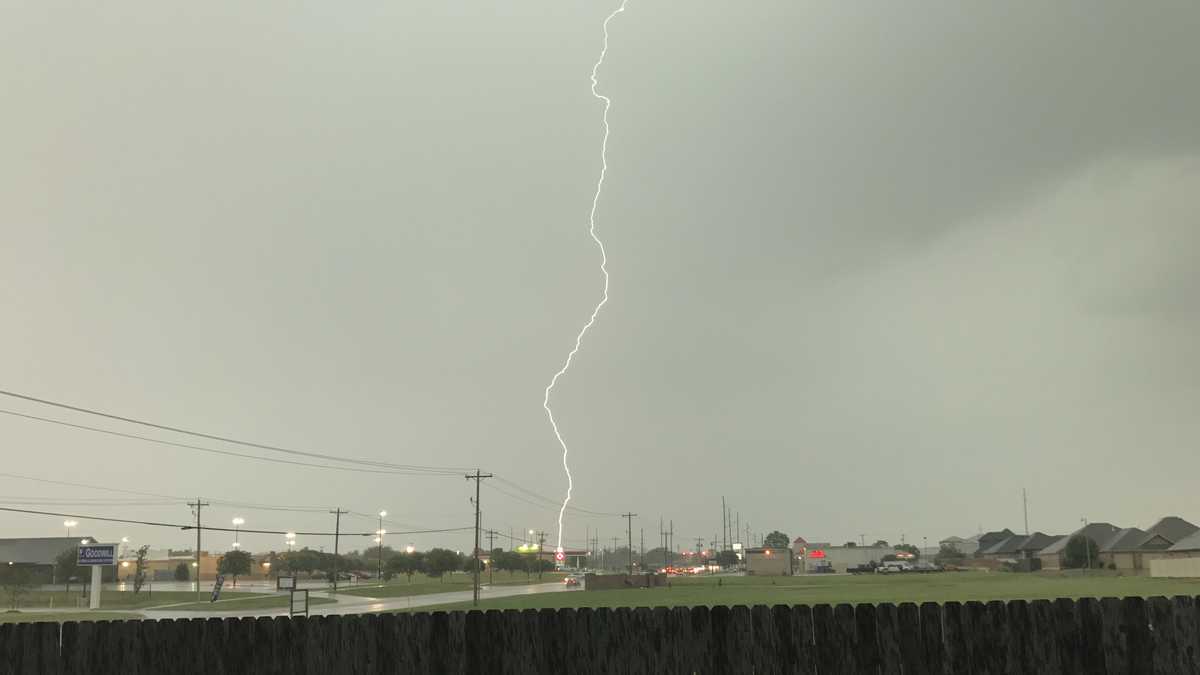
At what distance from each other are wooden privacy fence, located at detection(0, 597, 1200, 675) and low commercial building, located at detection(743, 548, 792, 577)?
137 m

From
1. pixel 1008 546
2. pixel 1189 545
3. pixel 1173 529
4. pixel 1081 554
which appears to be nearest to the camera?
pixel 1189 545

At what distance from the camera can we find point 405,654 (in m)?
7.88

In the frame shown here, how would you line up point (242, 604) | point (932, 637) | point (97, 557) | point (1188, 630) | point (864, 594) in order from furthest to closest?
1. point (97, 557)
2. point (242, 604)
3. point (864, 594)
4. point (932, 637)
5. point (1188, 630)

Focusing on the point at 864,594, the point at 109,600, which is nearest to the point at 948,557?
the point at 864,594

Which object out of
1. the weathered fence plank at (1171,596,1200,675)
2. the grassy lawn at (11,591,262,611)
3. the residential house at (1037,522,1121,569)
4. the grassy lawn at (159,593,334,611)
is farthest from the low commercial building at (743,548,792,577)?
the weathered fence plank at (1171,596,1200,675)

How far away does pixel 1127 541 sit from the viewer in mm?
133125

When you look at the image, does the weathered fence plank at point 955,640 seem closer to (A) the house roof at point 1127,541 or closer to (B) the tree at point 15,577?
(B) the tree at point 15,577

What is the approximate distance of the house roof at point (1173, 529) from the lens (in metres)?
125

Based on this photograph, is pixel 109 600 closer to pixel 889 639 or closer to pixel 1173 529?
pixel 889 639

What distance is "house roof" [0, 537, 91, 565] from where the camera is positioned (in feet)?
417

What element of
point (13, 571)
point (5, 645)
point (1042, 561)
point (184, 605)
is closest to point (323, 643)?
point (5, 645)

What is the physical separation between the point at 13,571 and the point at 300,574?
52925mm

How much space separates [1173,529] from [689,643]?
14204 centimetres

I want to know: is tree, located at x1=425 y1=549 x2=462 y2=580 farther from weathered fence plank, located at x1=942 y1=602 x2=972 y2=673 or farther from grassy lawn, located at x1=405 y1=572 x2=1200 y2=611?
weathered fence plank, located at x1=942 y1=602 x2=972 y2=673
